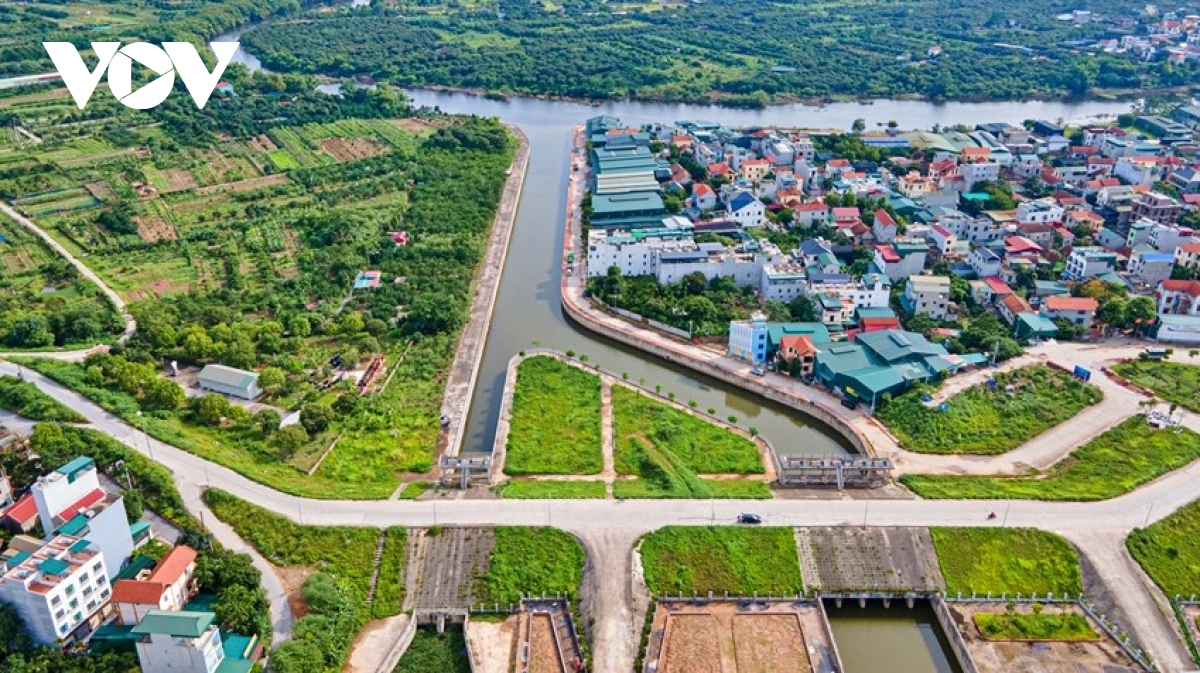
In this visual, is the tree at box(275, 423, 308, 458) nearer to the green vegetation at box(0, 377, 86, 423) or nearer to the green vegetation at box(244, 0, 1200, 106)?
the green vegetation at box(0, 377, 86, 423)

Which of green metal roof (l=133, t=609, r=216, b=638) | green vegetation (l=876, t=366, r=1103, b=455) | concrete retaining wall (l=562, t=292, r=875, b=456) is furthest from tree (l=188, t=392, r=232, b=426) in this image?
green vegetation (l=876, t=366, r=1103, b=455)

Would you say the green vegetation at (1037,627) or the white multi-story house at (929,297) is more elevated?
the white multi-story house at (929,297)

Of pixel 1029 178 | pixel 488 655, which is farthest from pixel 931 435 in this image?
pixel 1029 178

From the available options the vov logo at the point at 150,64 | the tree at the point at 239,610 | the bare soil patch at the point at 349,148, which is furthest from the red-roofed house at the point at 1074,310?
the bare soil patch at the point at 349,148

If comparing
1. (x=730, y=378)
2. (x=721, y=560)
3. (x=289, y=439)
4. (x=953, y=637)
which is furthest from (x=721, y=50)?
(x=953, y=637)

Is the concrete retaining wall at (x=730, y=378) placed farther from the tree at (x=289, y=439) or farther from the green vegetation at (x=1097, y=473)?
the tree at (x=289, y=439)
